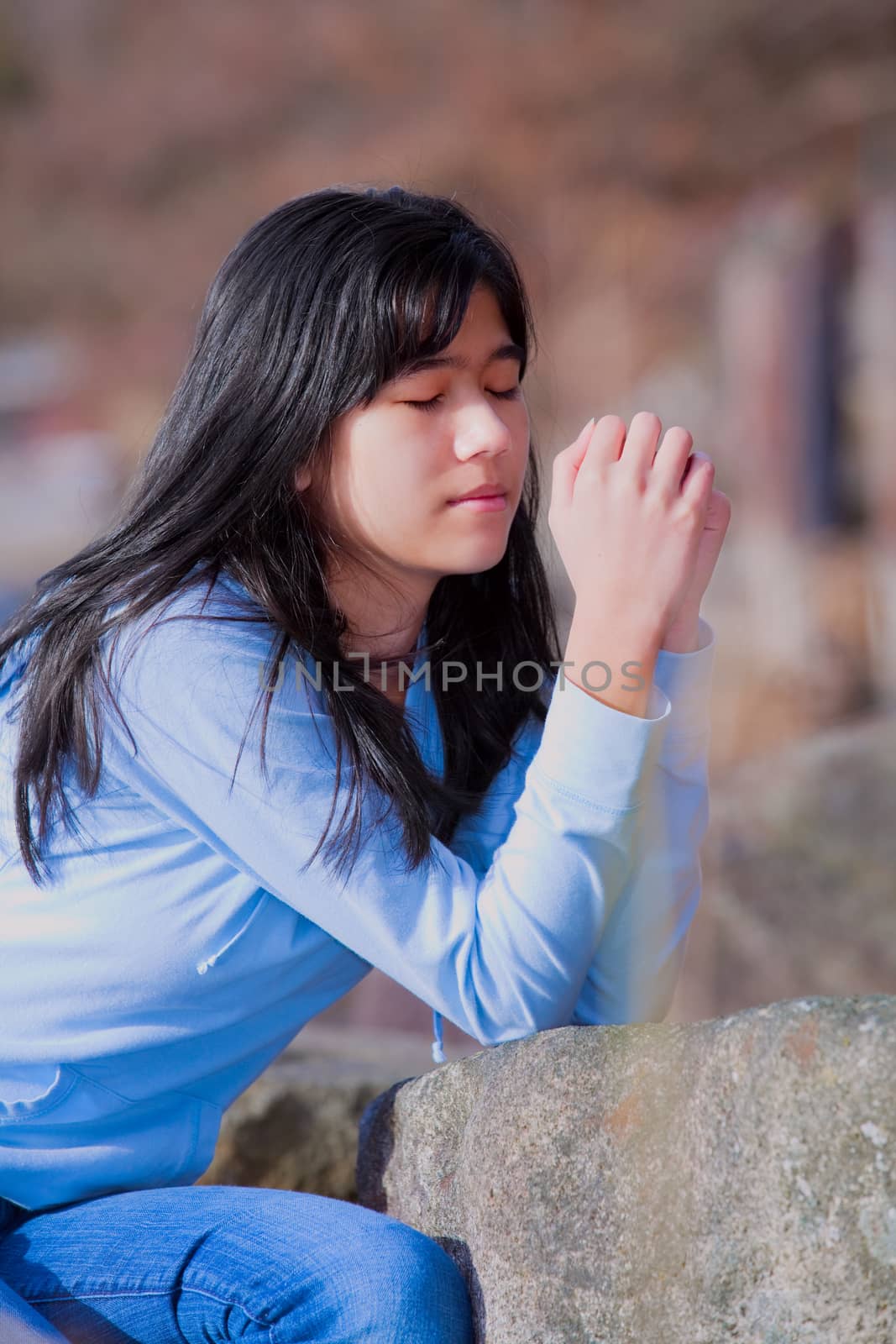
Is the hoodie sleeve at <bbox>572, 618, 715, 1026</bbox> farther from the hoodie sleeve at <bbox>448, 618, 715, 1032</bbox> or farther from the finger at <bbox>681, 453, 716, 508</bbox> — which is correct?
the finger at <bbox>681, 453, 716, 508</bbox>

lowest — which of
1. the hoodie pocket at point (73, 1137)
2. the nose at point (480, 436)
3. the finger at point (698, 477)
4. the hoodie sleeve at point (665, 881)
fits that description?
the hoodie pocket at point (73, 1137)

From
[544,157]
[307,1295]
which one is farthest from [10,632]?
[544,157]

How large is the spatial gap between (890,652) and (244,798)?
4.26m

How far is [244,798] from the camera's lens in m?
0.66

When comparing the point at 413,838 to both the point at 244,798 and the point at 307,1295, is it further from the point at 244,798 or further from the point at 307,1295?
the point at 307,1295

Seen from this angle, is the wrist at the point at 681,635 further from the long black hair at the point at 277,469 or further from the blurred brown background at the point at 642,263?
the blurred brown background at the point at 642,263

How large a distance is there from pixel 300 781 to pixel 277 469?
0.57ft

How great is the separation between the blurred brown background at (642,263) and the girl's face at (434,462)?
1.76 metres

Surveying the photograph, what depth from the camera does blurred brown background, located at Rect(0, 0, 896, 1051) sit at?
2.68 m

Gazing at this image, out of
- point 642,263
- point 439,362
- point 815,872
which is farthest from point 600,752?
point 642,263

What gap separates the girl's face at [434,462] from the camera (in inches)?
28.3

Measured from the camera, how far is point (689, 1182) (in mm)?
533

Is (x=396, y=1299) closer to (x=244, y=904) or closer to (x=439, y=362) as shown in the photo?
(x=244, y=904)

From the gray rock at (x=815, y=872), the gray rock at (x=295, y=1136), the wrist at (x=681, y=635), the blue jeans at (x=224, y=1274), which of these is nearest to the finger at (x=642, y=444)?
the wrist at (x=681, y=635)
